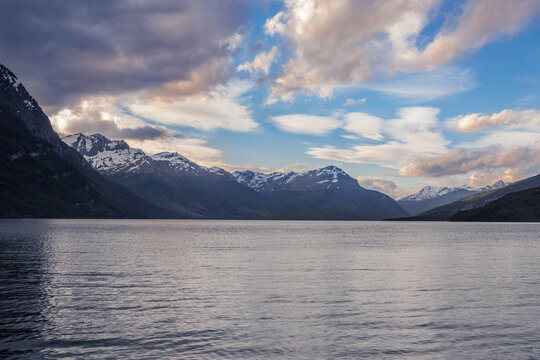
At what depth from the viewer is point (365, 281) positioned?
2005 inches

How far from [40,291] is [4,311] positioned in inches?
356

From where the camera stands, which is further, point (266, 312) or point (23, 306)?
point (23, 306)

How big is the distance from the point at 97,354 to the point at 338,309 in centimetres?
1888

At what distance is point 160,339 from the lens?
26562 mm

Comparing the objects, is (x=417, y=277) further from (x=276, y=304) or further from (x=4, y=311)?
(x=4, y=311)

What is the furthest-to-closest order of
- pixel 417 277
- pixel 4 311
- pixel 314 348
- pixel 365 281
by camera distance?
1. pixel 417 277
2. pixel 365 281
3. pixel 4 311
4. pixel 314 348

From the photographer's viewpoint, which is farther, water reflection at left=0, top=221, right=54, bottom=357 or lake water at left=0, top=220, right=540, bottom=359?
lake water at left=0, top=220, right=540, bottom=359

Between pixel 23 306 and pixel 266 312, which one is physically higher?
pixel 23 306

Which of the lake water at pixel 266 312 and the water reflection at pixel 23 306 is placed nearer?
the water reflection at pixel 23 306

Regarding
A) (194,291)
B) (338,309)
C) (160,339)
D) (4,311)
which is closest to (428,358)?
(338,309)

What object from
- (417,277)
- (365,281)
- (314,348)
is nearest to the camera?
(314,348)

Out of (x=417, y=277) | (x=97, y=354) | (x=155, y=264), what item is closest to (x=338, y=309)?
(x=97, y=354)

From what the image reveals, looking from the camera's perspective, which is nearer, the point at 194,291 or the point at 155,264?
the point at 194,291

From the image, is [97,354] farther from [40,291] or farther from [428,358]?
[40,291]
